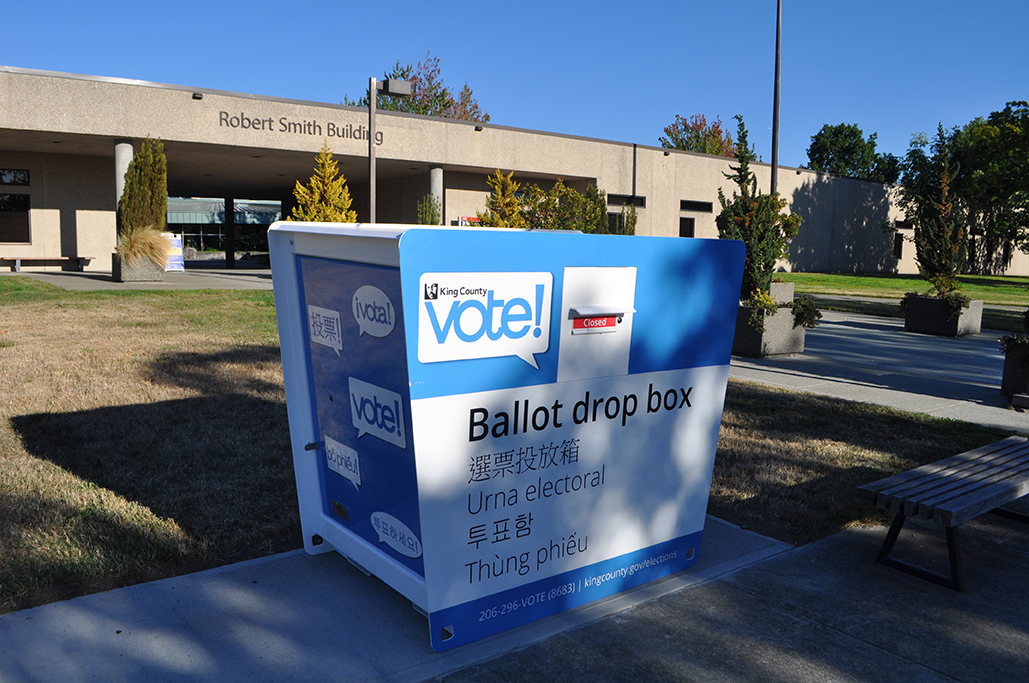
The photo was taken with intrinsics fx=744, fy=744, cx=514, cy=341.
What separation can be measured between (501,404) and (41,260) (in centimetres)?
3087

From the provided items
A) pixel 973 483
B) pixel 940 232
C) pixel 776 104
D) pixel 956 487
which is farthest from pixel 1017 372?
pixel 776 104

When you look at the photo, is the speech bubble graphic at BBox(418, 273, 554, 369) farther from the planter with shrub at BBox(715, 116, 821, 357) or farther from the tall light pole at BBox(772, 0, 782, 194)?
the tall light pole at BBox(772, 0, 782, 194)

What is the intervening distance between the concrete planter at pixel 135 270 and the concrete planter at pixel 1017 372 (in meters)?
22.8

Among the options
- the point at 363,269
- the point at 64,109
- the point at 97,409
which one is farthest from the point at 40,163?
the point at 363,269

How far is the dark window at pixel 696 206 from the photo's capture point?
3809cm

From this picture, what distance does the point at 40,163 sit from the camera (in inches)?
1103

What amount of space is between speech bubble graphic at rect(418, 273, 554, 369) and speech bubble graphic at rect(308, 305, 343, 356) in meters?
0.74

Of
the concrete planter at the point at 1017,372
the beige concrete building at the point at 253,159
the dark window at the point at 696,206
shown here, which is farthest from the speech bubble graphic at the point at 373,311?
the dark window at the point at 696,206

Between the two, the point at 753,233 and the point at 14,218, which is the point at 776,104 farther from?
the point at 14,218

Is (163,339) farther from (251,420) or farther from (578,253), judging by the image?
(578,253)

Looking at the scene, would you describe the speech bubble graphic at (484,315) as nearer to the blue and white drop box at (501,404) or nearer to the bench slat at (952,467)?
the blue and white drop box at (501,404)

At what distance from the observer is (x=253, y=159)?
96.7 ft

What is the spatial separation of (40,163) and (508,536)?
1243 inches

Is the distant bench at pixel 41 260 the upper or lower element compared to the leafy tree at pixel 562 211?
lower
